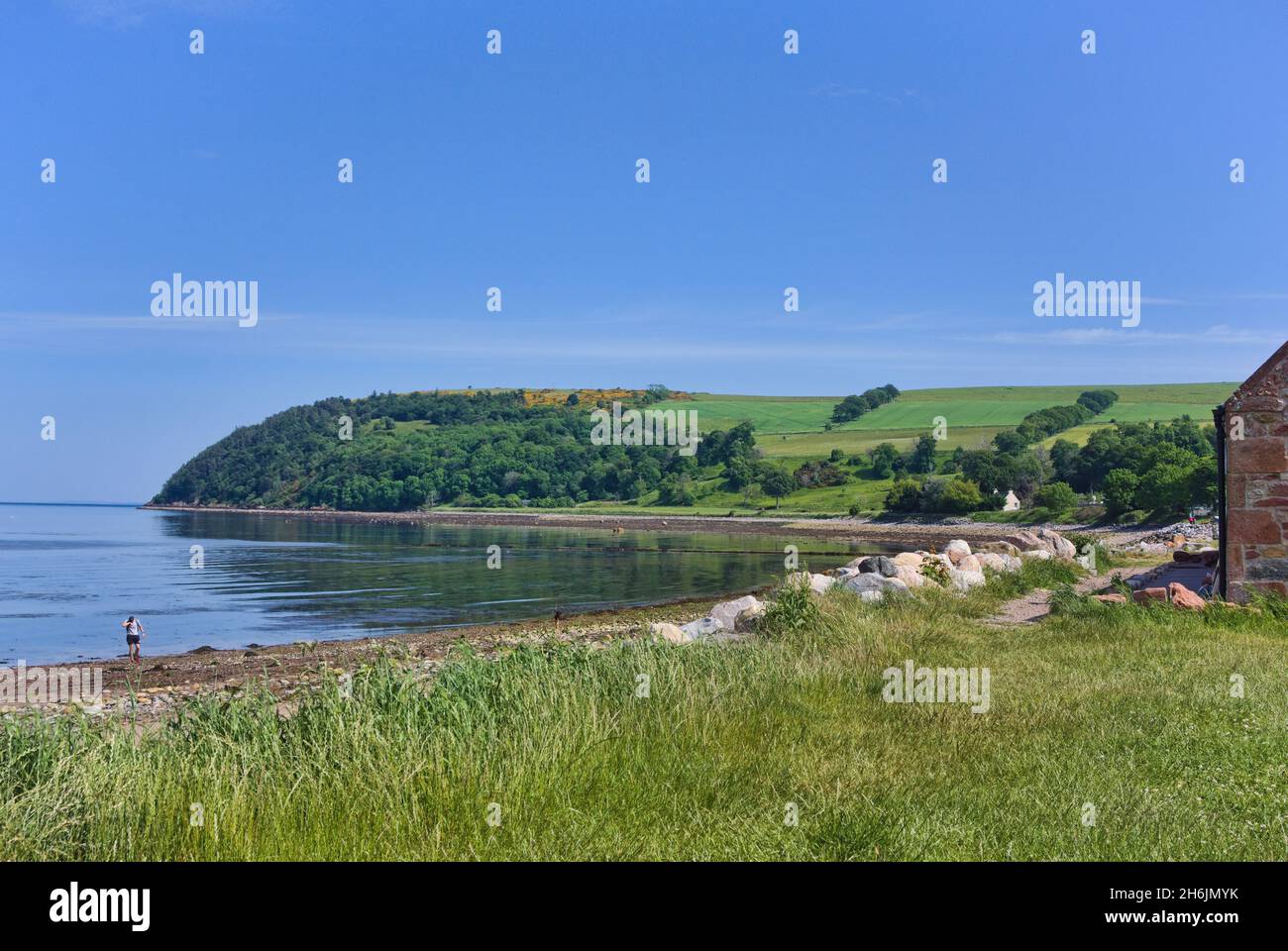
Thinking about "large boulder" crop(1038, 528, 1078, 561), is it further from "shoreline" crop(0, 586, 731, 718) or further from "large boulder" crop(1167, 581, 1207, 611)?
"large boulder" crop(1167, 581, 1207, 611)

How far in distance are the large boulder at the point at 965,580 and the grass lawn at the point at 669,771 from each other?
12298 mm

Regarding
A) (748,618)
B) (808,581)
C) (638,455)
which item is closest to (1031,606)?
(808,581)

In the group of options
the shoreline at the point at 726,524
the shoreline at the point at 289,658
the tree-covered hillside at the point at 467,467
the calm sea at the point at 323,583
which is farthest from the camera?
the tree-covered hillside at the point at 467,467

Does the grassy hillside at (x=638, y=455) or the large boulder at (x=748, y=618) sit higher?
the grassy hillside at (x=638, y=455)

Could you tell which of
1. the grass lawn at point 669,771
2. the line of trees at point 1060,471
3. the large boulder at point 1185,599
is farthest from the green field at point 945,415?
the grass lawn at point 669,771

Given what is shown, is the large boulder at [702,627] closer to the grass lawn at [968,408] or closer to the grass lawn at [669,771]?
the grass lawn at [669,771]

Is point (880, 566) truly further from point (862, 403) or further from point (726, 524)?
point (862, 403)

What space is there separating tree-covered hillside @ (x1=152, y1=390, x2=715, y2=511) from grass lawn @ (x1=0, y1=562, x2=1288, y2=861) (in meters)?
128

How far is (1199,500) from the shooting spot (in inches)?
2682

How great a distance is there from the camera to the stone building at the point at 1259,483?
17031mm

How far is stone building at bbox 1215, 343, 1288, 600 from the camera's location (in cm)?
1703

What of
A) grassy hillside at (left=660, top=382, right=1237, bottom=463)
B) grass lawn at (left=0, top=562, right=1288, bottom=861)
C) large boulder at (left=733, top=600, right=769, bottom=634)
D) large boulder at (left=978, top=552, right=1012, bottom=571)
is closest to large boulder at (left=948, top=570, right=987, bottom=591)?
large boulder at (left=978, top=552, right=1012, bottom=571)
